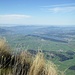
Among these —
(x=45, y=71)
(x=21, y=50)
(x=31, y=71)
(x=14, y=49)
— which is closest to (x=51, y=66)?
(x=45, y=71)

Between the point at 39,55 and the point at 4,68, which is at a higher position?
the point at 39,55

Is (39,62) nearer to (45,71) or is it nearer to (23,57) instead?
(45,71)

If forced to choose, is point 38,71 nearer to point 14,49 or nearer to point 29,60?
point 29,60

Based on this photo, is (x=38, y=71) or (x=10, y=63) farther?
(x=10, y=63)

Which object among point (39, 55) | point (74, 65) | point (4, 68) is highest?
point (39, 55)

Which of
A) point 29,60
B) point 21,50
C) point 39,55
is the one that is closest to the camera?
point 39,55

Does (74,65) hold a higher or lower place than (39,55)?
lower

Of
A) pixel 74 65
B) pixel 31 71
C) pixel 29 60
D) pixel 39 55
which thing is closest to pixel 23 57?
pixel 29 60

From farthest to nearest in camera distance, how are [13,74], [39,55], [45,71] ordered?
1. [39,55]
2. [45,71]
3. [13,74]

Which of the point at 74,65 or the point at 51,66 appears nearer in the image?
the point at 51,66
